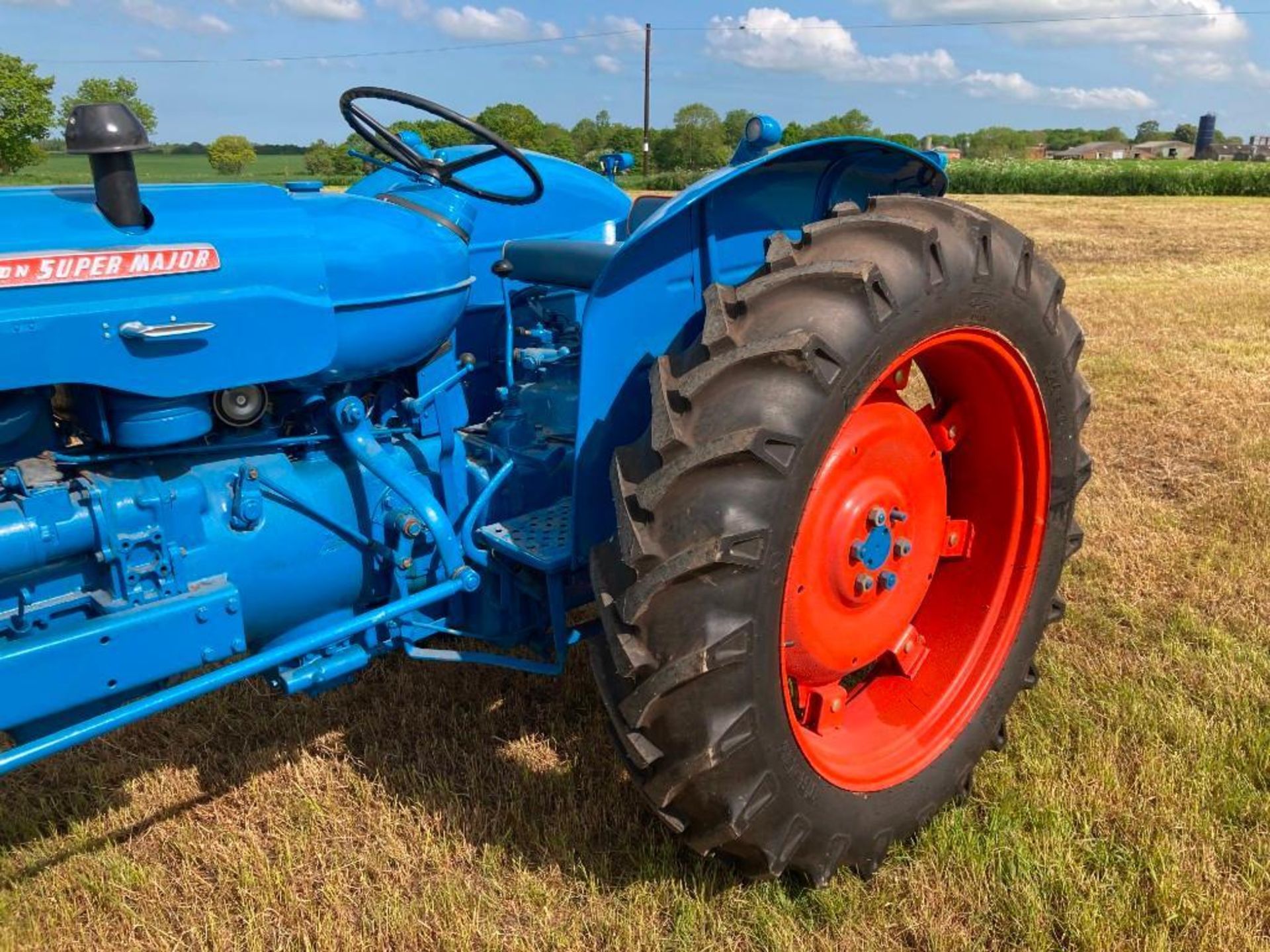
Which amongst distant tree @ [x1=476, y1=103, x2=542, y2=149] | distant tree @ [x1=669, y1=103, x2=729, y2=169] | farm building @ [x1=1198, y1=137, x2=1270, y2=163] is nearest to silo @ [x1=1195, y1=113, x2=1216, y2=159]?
farm building @ [x1=1198, y1=137, x2=1270, y2=163]

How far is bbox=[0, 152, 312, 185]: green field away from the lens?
237 cm

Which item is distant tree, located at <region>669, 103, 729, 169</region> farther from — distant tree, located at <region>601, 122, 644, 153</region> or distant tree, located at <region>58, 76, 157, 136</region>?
distant tree, located at <region>58, 76, 157, 136</region>

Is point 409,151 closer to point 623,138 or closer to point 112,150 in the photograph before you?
point 112,150

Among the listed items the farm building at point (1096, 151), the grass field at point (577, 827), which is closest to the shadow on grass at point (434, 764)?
the grass field at point (577, 827)

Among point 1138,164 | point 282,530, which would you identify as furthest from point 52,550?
point 1138,164

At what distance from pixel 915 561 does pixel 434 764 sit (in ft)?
4.13

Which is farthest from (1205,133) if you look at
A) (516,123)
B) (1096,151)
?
(516,123)

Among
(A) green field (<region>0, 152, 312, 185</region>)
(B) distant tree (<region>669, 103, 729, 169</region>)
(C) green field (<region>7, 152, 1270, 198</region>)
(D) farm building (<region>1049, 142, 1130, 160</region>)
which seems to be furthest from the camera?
(D) farm building (<region>1049, 142, 1130, 160</region>)

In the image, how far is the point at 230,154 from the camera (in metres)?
4.95

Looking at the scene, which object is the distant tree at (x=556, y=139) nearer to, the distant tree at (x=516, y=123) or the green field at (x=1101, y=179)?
the distant tree at (x=516, y=123)

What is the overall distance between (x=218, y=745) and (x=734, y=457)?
170 cm

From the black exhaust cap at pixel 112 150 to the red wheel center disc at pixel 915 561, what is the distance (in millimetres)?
1282

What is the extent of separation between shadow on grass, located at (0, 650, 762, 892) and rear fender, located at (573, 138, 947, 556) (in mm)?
658

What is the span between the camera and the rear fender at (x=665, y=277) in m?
1.92
